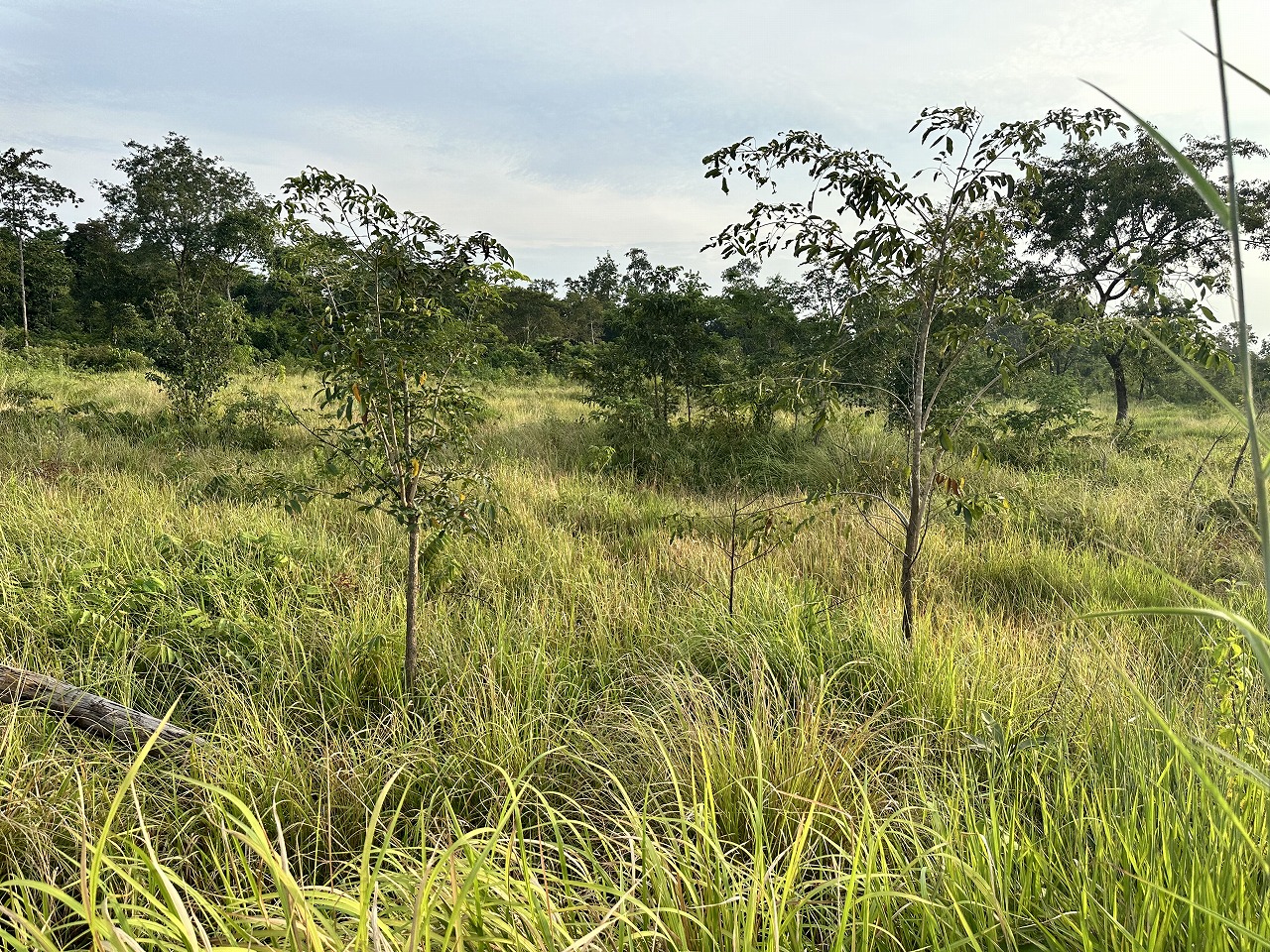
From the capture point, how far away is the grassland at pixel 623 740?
1.50 meters

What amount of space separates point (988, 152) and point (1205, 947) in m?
2.92

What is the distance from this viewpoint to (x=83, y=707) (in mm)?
2723

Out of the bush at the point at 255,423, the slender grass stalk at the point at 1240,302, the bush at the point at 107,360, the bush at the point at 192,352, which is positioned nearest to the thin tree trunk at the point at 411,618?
the slender grass stalk at the point at 1240,302

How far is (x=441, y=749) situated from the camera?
101 inches

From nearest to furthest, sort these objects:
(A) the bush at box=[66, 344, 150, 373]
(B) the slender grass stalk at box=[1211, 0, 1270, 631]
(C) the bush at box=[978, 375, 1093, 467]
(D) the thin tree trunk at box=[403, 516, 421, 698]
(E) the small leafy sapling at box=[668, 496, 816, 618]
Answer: (B) the slender grass stalk at box=[1211, 0, 1270, 631], (D) the thin tree trunk at box=[403, 516, 421, 698], (E) the small leafy sapling at box=[668, 496, 816, 618], (C) the bush at box=[978, 375, 1093, 467], (A) the bush at box=[66, 344, 150, 373]

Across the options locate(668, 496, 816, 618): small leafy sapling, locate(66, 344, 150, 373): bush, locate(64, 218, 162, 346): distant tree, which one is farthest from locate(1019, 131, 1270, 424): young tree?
locate(64, 218, 162, 346): distant tree

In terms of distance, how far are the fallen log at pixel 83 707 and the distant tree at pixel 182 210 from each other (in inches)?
1266

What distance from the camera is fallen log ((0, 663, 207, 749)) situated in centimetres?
263

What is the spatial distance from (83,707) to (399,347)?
1894 mm

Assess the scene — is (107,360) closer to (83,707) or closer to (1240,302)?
(83,707)

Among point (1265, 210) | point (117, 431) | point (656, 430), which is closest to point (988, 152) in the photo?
point (656, 430)

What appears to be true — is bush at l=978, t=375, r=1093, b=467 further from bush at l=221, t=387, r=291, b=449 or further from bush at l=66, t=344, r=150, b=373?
bush at l=66, t=344, r=150, b=373

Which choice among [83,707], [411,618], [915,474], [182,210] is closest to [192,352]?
[83,707]

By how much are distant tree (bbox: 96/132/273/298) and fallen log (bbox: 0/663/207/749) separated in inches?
1266
